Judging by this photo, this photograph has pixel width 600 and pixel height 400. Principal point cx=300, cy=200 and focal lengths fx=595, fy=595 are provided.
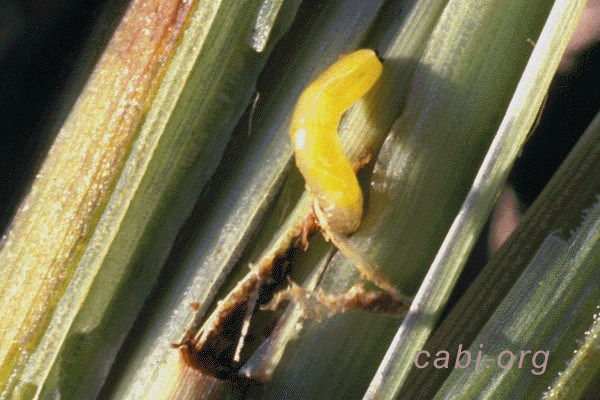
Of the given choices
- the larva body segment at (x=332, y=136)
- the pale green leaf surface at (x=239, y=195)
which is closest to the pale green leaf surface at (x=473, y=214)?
the larva body segment at (x=332, y=136)

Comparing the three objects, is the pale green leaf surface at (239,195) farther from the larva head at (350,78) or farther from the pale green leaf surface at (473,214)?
the pale green leaf surface at (473,214)

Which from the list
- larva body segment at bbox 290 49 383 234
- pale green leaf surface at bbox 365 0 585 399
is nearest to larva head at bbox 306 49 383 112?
larva body segment at bbox 290 49 383 234

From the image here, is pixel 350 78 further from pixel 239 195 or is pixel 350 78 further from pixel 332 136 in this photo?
pixel 239 195

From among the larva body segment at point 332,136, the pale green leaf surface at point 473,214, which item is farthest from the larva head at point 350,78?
the pale green leaf surface at point 473,214

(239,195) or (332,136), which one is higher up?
(332,136)

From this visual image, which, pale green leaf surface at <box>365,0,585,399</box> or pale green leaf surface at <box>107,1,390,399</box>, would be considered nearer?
pale green leaf surface at <box>365,0,585,399</box>

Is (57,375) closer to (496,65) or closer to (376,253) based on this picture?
(376,253)

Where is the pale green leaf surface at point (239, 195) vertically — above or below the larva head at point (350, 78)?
below

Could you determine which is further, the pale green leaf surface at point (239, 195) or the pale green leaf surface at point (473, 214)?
the pale green leaf surface at point (239, 195)

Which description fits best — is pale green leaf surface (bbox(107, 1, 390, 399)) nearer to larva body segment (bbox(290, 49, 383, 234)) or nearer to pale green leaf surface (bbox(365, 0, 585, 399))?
larva body segment (bbox(290, 49, 383, 234))

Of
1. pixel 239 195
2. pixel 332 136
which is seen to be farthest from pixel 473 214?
pixel 239 195
